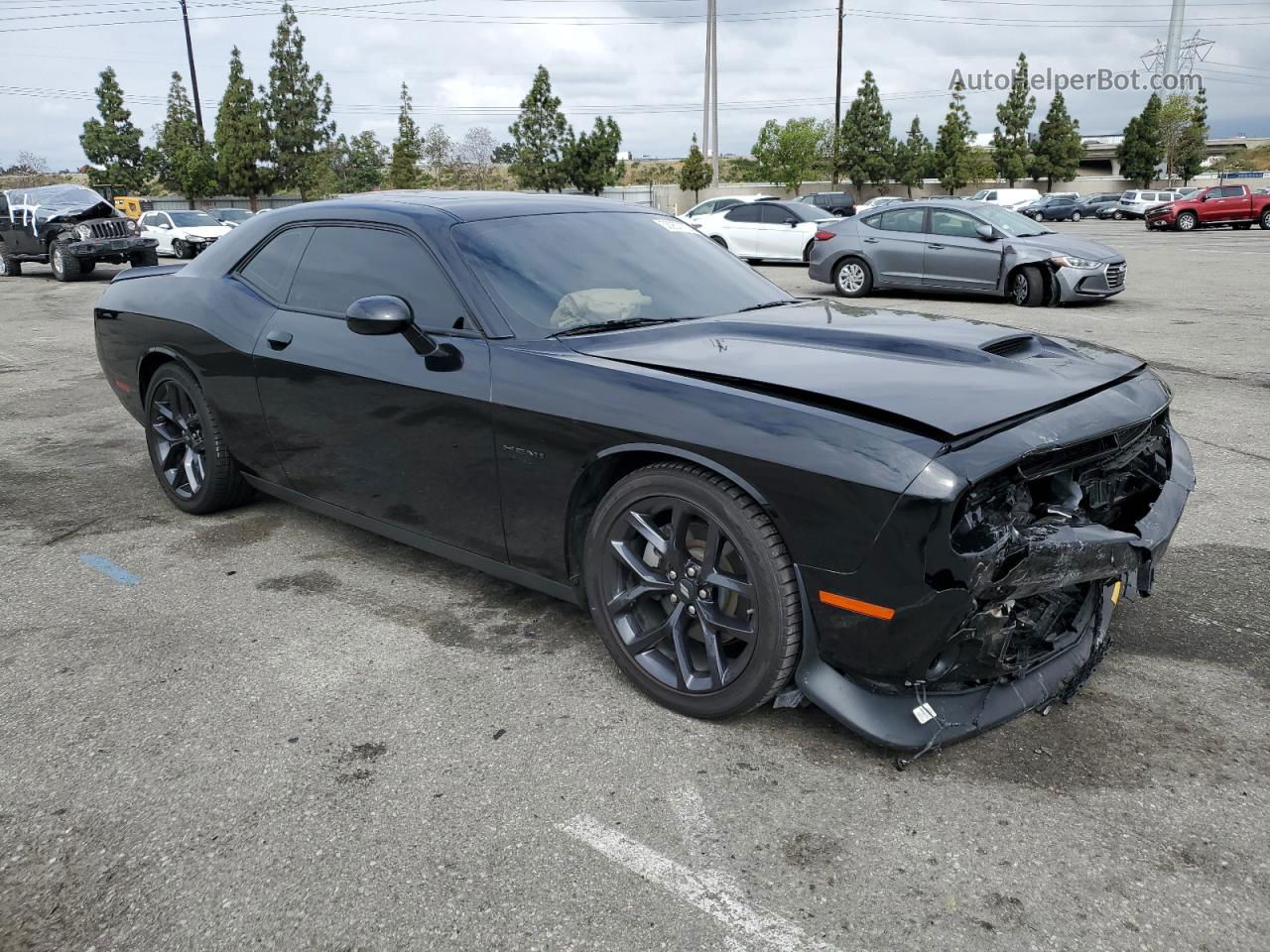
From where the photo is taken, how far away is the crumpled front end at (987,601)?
243 centimetres

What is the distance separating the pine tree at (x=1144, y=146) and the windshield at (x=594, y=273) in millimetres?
75651

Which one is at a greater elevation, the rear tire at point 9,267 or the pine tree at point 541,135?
the pine tree at point 541,135

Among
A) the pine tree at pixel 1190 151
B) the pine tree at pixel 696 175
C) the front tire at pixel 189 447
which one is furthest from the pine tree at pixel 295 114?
the pine tree at pixel 1190 151

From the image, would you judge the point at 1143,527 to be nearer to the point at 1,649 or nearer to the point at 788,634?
the point at 788,634

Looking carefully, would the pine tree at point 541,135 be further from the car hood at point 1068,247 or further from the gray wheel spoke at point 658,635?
the gray wheel spoke at point 658,635

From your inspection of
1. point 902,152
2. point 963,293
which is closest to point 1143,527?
point 963,293

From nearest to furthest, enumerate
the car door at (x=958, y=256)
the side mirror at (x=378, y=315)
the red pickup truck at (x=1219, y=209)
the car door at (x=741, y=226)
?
1. the side mirror at (x=378, y=315)
2. the car door at (x=958, y=256)
3. the car door at (x=741, y=226)
4. the red pickup truck at (x=1219, y=209)

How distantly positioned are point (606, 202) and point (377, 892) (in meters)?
2.99

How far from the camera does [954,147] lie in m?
63.5

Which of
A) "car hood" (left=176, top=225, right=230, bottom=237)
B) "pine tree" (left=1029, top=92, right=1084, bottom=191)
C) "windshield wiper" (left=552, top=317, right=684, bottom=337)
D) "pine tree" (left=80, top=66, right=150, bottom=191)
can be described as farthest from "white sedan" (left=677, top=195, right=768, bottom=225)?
"pine tree" (left=1029, top=92, right=1084, bottom=191)

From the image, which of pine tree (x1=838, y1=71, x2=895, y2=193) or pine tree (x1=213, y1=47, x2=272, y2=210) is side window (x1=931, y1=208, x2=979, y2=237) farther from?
pine tree (x1=838, y1=71, x2=895, y2=193)

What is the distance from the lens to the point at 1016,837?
7.87 feet

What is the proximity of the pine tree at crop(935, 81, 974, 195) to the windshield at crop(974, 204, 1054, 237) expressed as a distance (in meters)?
53.7

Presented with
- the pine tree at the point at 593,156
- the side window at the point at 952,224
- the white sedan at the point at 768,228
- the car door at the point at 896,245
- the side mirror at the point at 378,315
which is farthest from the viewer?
the pine tree at the point at 593,156
